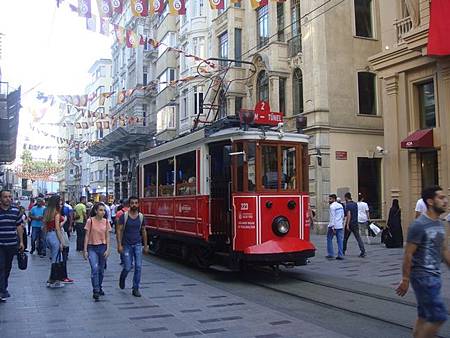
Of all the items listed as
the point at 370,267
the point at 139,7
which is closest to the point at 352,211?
the point at 370,267

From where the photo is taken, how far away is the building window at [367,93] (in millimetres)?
24688

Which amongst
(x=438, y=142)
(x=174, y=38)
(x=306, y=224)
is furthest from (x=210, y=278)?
(x=174, y=38)

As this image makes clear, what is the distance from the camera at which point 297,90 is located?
2530 centimetres

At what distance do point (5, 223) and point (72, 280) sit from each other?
284 centimetres

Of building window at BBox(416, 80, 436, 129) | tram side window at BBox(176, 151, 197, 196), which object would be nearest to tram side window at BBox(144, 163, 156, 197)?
tram side window at BBox(176, 151, 197, 196)

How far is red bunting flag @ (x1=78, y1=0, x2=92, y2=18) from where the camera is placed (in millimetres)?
14259

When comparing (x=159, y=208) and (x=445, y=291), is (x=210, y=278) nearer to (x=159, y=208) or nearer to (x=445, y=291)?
(x=159, y=208)

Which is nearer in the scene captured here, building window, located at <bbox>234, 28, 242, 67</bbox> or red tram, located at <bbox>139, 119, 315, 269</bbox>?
red tram, located at <bbox>139, 119, 315, 269</bbox>

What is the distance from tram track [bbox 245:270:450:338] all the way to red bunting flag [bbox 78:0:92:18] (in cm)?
859

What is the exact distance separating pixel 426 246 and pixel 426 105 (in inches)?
555

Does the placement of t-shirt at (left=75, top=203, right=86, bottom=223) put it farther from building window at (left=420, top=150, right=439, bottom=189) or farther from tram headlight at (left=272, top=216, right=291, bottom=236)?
building window at (left=420, top=150, right=439, bottom=189)

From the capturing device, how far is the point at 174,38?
38.0 m

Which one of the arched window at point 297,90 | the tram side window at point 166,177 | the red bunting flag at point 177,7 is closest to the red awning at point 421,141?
the tram side window at point 166,177

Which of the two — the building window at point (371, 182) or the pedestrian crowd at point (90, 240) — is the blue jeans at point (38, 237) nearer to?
the pedestrian crowd at point (90, 240)
